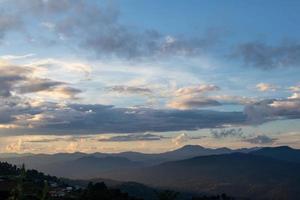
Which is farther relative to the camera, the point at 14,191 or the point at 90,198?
the point at 90,198

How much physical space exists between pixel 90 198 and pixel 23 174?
125 metres

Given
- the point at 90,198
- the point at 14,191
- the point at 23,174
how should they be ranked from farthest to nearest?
the point at 90,198, the point at 14,191, the point at 23,174

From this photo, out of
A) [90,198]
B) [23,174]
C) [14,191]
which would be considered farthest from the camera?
[90,198]

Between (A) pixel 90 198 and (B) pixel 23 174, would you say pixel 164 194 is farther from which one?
(B) pixel 23 174

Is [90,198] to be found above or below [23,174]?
below

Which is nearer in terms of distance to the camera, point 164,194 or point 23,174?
point 23,174

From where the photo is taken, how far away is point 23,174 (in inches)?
2940

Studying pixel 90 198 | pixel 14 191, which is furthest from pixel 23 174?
pixel 90 198

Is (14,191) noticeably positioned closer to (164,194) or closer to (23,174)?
(23,174)

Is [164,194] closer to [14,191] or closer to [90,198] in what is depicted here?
[90,198]

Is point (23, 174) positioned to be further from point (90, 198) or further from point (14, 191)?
point (90, 198)

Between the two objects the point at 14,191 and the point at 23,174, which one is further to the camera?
the point at 14,191

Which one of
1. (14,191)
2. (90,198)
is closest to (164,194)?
(90,198)

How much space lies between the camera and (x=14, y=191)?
3246 inches
